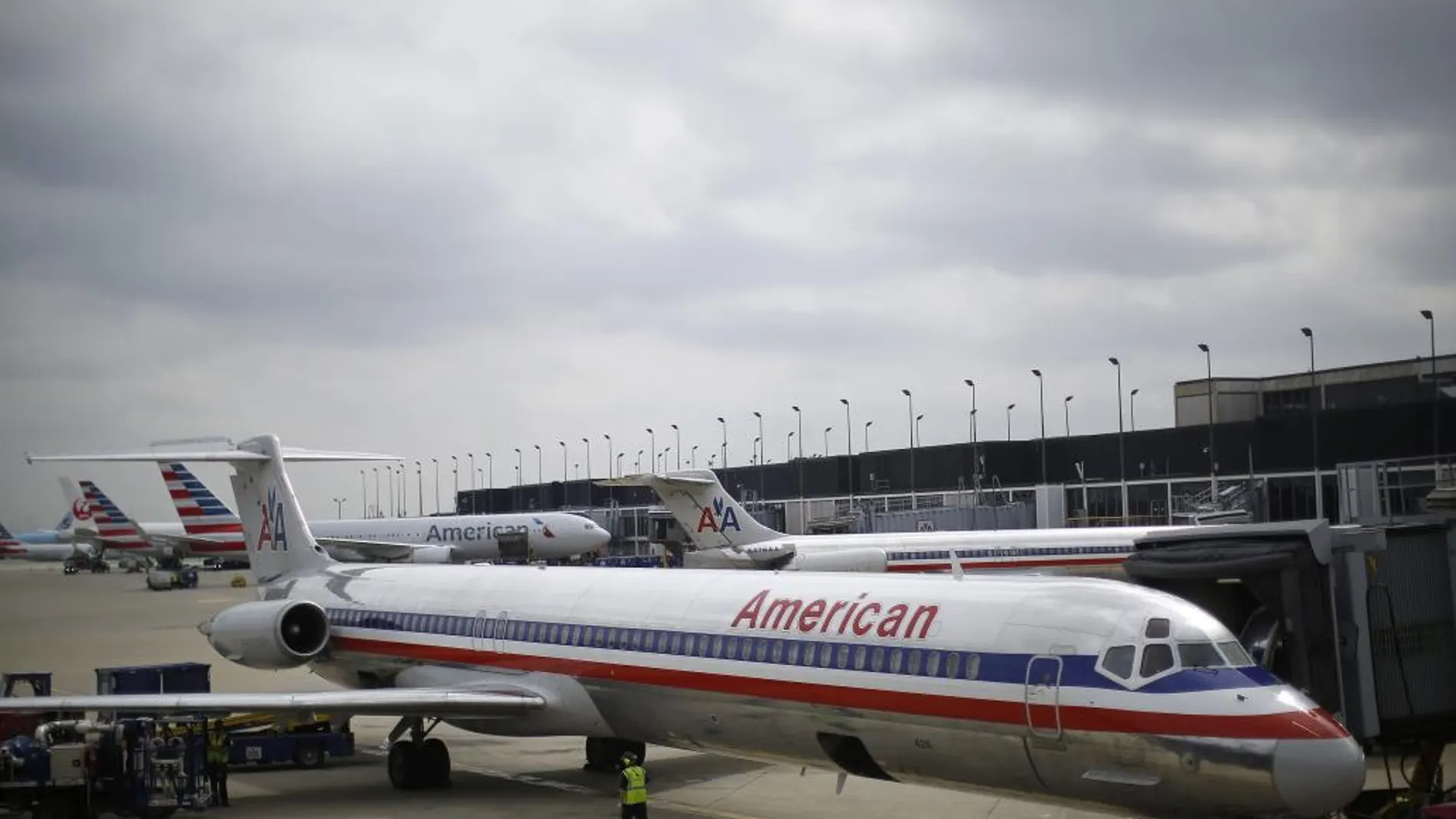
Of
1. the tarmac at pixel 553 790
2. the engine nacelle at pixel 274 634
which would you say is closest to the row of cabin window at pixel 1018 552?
the tarmac at pixel 553 790

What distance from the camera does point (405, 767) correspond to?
2298 cm

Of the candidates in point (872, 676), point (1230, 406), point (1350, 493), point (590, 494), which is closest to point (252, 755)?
point (872, 676)

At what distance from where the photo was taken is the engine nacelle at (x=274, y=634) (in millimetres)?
26344

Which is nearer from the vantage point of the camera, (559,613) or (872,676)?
(872,676)

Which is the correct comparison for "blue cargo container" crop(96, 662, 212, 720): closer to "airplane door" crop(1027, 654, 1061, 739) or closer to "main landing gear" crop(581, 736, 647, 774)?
"main landing gear" crop(581, 736, 647, 774)

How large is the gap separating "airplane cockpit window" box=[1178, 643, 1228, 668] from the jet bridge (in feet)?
8.28

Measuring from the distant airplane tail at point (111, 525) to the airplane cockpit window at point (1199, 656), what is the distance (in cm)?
9497

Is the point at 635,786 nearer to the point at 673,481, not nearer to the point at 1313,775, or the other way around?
the point at 1313,775

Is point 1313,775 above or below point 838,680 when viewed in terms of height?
below

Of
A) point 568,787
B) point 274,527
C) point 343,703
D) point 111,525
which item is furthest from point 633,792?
point 111,525

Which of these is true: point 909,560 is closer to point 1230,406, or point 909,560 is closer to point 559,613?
point 559,613

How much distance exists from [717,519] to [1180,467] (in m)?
32.6

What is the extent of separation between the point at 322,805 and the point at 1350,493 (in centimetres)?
1990

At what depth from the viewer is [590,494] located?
149625mm
